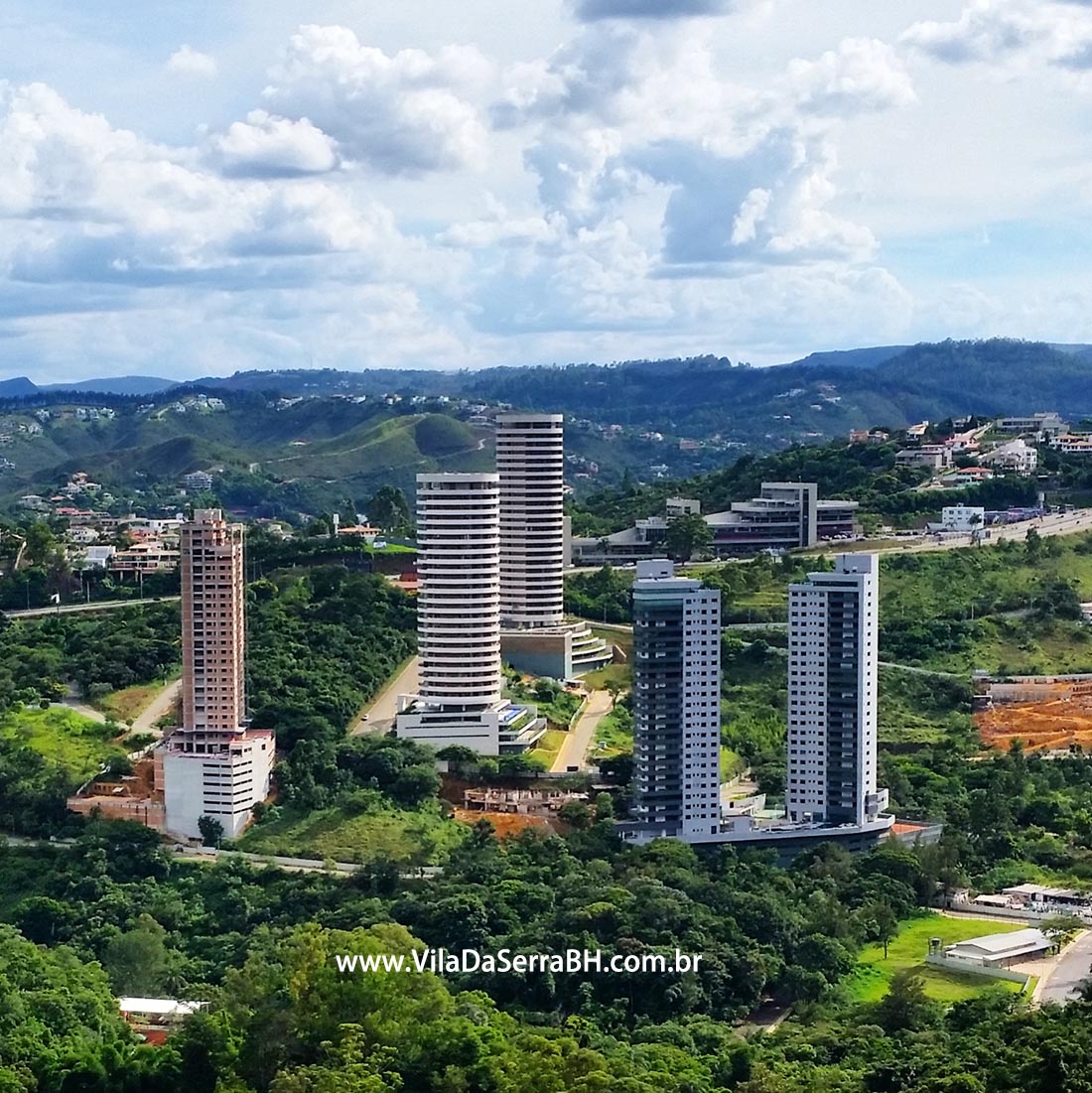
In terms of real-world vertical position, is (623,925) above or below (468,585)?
below

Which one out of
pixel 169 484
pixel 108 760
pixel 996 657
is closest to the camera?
pixel 108 760

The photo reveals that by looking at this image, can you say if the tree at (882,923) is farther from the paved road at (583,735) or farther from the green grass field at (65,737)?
the green grass field at (65,737)

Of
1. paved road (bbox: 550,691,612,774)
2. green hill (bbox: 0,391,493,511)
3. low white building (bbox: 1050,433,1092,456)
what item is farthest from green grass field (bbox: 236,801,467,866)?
green hill (bbox: 0,391,493,511)

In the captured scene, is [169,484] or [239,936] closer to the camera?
[239,936]

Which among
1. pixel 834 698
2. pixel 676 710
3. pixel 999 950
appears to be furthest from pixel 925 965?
pixel 676 710

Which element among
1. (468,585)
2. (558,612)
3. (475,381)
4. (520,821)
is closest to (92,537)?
(558,612)

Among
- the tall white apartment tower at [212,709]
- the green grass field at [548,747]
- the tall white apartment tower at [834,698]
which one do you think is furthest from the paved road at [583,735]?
the tall white apartment tower at [212,709]

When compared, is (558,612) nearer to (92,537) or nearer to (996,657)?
(996,657)

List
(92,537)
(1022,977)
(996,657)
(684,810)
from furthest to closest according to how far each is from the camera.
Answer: (92,537)
(996,657)
(684,810)
(1022,977)

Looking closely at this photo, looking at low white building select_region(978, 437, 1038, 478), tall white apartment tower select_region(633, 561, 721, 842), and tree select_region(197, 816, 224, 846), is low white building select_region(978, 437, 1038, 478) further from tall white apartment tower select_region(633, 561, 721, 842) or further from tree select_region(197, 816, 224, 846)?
tree select_region(197, 816, 224, 846)
